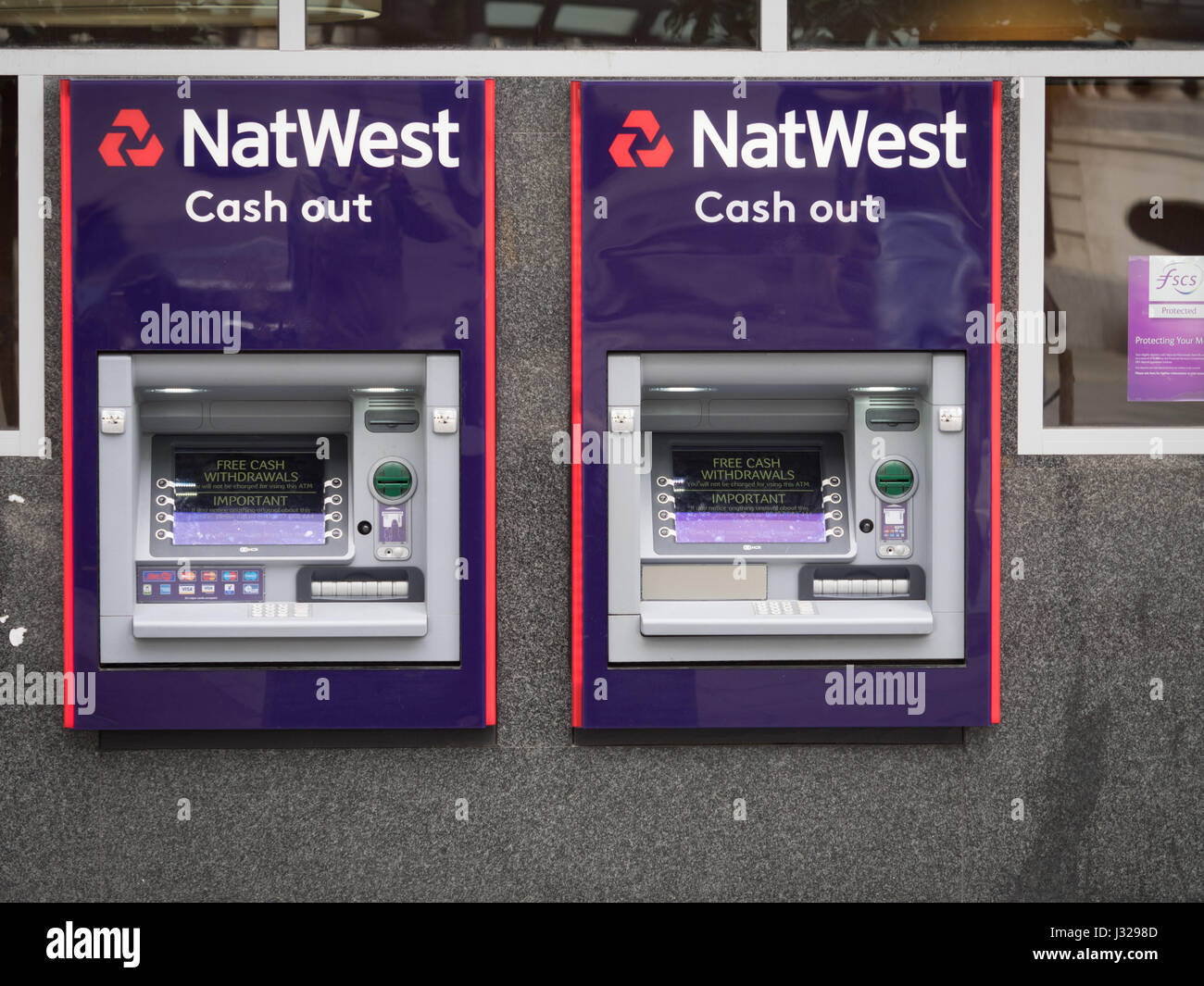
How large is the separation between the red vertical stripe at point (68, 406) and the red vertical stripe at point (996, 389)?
105 inches

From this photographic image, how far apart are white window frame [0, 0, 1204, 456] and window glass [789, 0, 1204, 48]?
53 millimetres

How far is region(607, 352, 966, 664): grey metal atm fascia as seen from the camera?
9.84 feet

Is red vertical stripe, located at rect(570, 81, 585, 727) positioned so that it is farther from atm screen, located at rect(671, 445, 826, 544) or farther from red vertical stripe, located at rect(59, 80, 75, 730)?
red vertical stripe, located at rect(59, 80, 75, 730)

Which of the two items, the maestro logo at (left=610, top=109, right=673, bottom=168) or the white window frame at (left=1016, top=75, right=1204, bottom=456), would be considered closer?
the maestro logo at (left=610, top=109, right=673, bottom=168)

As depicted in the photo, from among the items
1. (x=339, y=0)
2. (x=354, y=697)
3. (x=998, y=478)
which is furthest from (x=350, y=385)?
(x=998, y=478)

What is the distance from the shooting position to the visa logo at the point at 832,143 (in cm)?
300

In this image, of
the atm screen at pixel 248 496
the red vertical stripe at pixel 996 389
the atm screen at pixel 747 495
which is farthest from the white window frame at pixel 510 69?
the atm screen at pixel 747 495

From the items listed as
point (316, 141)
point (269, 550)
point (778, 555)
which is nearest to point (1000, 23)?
point (778, 555)

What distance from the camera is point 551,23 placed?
3.13m

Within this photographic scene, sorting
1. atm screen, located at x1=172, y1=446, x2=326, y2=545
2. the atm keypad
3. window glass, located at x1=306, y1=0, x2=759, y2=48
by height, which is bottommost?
the atm keypad

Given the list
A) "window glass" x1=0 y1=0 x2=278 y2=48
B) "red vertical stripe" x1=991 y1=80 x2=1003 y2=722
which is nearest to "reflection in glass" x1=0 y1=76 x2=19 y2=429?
"window glass" x1=0 y1=0 x2=278 y2=48

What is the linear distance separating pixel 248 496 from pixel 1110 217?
8.99 feet

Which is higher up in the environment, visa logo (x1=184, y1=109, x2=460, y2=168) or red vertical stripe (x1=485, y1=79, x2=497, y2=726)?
visa logo (x1=184, y1=109, x2=460, y2=168)

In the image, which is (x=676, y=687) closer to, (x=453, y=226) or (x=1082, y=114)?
(x=453, y=226)
